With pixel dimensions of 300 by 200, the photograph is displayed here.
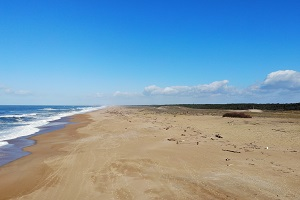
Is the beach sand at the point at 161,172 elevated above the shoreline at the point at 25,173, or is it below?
above

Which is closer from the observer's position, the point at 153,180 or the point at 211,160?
the point at 153,180

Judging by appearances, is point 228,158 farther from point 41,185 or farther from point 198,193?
point 41,185

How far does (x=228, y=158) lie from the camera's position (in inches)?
504

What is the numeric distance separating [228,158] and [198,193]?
4856 mm

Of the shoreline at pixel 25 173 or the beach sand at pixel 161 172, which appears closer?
the beach sand at pixel 161 172

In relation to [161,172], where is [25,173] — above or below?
below

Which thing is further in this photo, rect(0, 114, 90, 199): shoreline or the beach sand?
rect(0, 114, 90, 199): shoreline

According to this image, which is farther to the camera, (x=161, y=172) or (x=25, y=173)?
(x=25, y=173)

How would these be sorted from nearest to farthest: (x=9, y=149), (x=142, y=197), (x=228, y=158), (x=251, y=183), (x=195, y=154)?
(x=142, y=197) < (x=251, y=183) < (x=228, y=158) < (x=195, y=154) < (x=9, y=149)

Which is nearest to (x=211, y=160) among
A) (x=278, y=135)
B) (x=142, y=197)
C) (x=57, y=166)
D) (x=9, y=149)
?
(x=142, y=197)

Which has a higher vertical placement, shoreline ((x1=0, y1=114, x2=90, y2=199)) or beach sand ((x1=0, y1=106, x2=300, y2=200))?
beach sand ((x1=0, y1=106, x2=300, y2=200))

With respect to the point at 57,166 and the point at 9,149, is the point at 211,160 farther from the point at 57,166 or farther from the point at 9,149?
the point at 9,149

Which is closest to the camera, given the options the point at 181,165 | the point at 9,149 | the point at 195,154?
the point at 181,165

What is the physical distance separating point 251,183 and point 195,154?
4.93 meters
